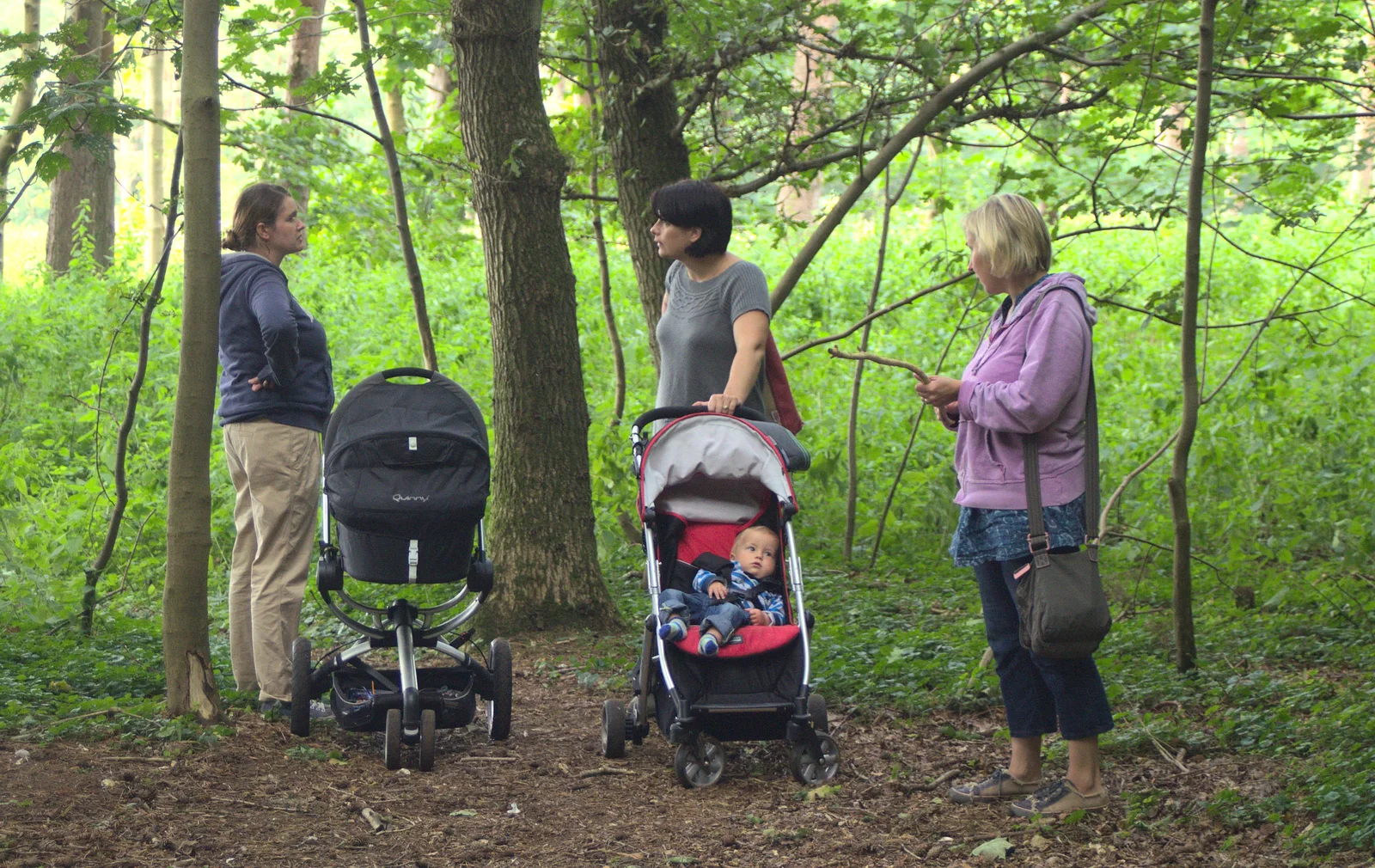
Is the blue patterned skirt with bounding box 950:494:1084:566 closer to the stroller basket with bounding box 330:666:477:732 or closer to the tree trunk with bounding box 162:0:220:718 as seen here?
the stroller basket with bounding box 330:666:477:732

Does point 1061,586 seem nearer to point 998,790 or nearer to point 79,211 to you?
point 998,790

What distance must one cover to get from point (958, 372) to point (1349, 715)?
752cm

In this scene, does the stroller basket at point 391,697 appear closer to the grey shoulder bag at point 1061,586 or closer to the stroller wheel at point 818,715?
the stroller wheel at point 818,715

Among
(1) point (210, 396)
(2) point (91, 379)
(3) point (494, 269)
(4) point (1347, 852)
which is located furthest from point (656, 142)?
(2) point (91, 379)

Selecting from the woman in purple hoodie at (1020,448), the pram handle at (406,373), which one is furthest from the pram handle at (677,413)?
the woman in purple hoodie at (1020,448)

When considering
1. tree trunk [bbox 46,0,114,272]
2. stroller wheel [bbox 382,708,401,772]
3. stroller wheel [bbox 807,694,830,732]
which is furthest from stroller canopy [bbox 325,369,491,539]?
tree trunk [bbox 46,0,114,272]

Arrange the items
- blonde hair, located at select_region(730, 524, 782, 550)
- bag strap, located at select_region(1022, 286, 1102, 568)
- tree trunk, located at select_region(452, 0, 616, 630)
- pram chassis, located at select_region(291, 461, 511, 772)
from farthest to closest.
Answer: tree trunk, located at select_region(452, 0, 616, 630), blonde hair, located at select_region(730, 524, 782, 550), pram chassis, located at select_region(291, 461, 511, 772), bag strap, located at select_region(1022, 286, 1102, 568)

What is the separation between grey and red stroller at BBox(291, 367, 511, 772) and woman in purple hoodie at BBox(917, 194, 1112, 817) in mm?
1772

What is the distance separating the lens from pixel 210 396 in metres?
3.93

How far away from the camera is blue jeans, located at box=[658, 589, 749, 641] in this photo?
155 inches

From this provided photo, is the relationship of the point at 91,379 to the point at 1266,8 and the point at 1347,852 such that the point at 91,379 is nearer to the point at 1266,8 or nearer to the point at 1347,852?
the point at 1266,8

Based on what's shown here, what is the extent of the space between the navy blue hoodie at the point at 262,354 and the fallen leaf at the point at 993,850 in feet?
9.55

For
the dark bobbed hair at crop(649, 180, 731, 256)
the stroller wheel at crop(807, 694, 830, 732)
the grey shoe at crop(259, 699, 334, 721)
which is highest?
the dark bobbed hair at crop(649, 180, 731, 256)

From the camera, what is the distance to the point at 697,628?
3.94 meters
